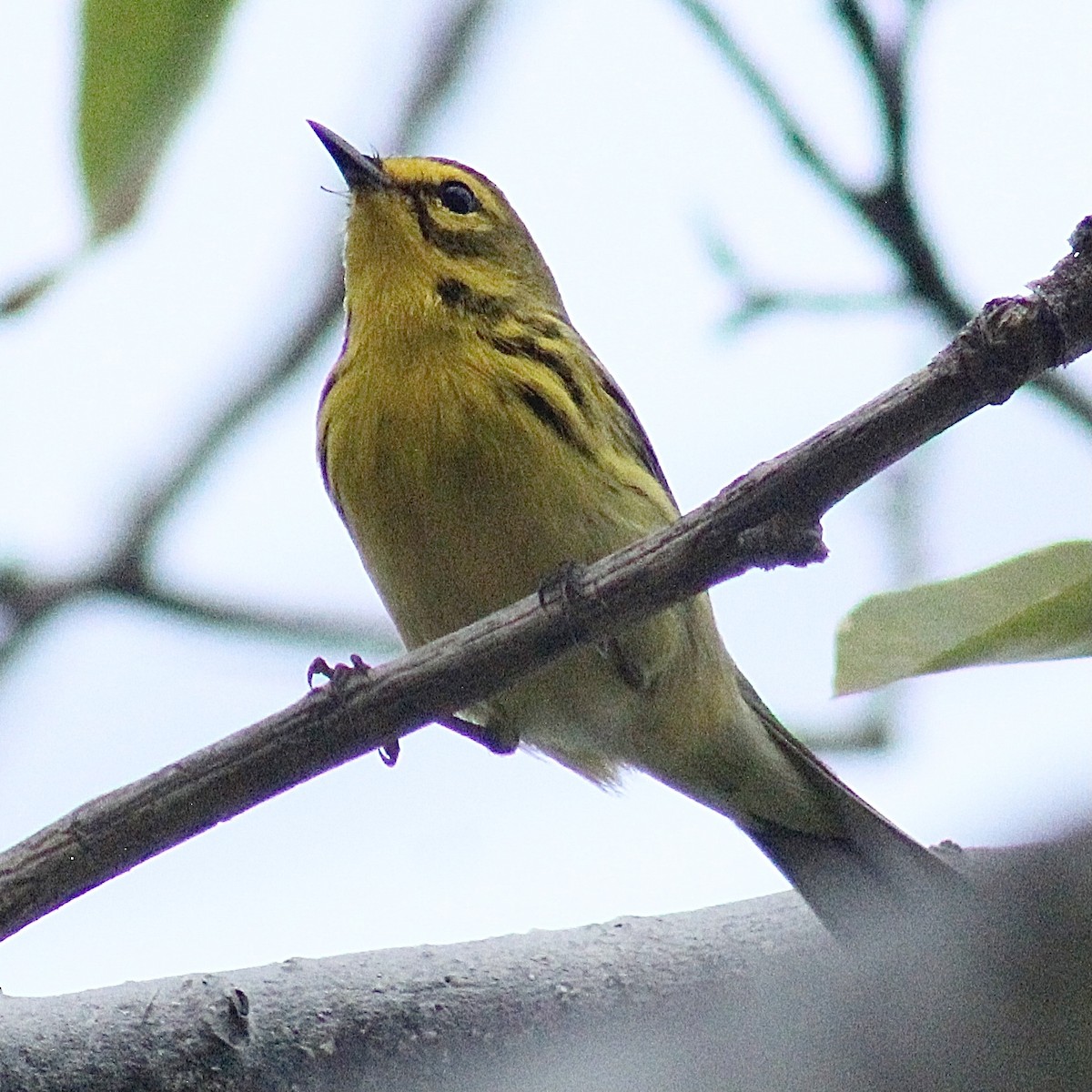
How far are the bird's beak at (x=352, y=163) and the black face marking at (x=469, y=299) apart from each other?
37 cm

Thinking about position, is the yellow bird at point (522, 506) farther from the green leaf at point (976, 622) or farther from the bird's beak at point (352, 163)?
the green leaf at point (976, 622)

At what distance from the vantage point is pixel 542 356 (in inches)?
157

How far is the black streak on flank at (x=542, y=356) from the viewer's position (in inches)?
155

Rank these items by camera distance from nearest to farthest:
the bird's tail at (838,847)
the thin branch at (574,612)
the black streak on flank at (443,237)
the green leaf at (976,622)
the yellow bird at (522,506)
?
the green leaf at (976,622)
the thin branch at (574,612)
the bird's tail at (838,847)
the yellow bird at (522,506)
the black streak on flank at (443,237)

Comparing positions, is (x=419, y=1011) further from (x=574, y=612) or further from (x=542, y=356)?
(x=542, y=356)

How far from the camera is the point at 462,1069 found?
8.43 feet

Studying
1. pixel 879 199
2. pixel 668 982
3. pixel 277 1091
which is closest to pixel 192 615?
pixel 277 1091

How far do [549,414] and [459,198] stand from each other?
3.44ft

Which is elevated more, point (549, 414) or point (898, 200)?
point (549, 414)

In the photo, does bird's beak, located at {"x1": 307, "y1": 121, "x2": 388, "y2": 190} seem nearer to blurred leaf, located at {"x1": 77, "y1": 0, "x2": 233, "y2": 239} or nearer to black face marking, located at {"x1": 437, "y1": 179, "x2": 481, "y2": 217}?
black face marking, located at {"x1": 437, "y1": 179, "x2": 481, "y2": 217}

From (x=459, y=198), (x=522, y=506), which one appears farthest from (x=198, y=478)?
(x=459, y=198)

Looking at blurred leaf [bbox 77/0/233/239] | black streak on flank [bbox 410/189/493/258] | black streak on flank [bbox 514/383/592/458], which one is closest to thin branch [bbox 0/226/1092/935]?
blurred leaf [bbox 77/0/233/239]

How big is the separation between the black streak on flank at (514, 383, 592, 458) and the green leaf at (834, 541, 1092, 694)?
5.43 feet

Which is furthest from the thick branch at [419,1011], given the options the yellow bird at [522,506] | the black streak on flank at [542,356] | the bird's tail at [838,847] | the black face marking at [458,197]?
the black face marking at [458,197]
